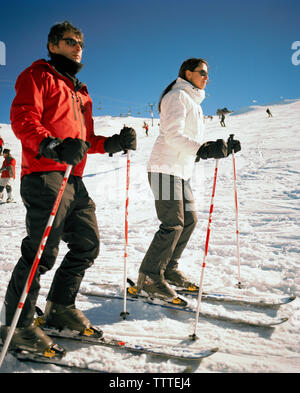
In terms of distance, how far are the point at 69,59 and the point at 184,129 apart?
1.19 metres

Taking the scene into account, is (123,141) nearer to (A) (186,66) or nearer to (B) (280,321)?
(A) (186,66)

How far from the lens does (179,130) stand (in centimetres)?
244

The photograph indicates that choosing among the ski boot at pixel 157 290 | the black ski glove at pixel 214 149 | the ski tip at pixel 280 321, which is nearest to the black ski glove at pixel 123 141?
the black ski glove at pixel 214 149

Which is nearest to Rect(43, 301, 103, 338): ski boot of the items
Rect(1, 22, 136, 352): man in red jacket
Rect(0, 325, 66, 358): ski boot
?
Rect(1, 22, 136, 352): man in red jacket

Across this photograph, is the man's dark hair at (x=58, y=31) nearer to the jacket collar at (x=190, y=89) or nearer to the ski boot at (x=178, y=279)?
the jacket collar at (x=190, y=89)

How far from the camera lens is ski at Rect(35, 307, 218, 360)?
1.85 m

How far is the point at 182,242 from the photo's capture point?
2904mm

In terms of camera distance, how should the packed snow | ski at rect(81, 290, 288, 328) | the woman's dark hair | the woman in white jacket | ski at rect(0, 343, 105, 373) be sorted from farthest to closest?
the woman's dark hair < the woman in white jacket < ski at rect(81, 290, 288, 328) < the packed snow < ski at rect(0, 343, 105, 373)

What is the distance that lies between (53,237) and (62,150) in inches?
23.2

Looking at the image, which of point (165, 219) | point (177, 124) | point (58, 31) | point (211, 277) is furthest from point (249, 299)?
point (58, 31)

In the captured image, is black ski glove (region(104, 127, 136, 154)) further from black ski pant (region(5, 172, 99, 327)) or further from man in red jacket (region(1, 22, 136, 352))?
black ski pant (region(5, 172, 99, 327))

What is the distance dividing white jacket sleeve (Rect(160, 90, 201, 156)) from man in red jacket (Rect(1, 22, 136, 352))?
771 millimetres

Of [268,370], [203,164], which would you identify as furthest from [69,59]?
[203,164]

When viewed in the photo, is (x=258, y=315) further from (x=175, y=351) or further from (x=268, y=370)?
(x=175, y=351)
